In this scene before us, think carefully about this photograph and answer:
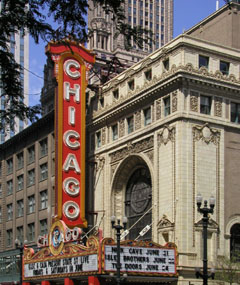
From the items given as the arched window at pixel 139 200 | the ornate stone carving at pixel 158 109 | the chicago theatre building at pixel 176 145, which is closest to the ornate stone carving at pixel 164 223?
the chicago theatre building at pixel 176 145

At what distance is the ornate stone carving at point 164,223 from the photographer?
43.9m

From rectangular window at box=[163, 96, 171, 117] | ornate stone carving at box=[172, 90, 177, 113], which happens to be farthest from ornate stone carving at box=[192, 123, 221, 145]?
rectangular window at box=[163, 96, 171, 117]

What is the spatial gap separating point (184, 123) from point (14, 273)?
92.3 feet

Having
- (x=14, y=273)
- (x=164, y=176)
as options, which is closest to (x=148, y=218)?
(x=164, y=176)

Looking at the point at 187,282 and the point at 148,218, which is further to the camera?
the point at 148,218

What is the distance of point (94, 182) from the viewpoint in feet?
182

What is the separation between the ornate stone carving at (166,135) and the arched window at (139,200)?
13.8 feet

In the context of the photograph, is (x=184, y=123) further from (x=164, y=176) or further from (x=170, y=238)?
(x=170, y=238)

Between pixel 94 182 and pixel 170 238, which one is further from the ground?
pixel 94 182

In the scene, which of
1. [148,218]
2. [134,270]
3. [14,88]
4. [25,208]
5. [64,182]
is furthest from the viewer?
[25,208]

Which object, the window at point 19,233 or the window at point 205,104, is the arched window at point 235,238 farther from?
the window at point 19,233

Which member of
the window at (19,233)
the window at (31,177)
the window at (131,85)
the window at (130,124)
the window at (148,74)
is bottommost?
the window at (19,233)

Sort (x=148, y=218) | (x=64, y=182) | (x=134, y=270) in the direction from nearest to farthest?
(x=134, y=270) < (x=148, y=218) < (x=64, y=182)

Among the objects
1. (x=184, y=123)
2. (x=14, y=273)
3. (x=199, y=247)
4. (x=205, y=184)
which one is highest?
(x=184, y=123)
